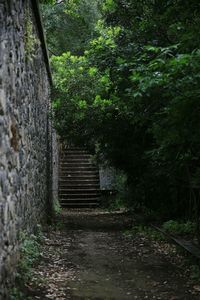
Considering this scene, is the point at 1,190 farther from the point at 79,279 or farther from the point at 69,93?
the point at 69,93

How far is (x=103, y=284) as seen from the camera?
18.5 ft

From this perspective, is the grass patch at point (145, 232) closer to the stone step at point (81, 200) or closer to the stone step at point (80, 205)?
the stone step at point (80, 205)

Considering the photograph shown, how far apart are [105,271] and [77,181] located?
504 inches

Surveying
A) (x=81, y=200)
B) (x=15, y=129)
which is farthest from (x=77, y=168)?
(x=15, y=129)

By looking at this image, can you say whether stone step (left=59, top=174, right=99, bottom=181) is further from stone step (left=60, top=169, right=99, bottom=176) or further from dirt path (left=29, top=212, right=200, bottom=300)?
dirt path (left=29, top=212, right=200, bottom=300)

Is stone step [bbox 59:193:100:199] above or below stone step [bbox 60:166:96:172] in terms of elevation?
below

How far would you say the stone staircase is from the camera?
17781mm

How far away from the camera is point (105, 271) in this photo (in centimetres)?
639

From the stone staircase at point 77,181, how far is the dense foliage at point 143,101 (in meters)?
4.04

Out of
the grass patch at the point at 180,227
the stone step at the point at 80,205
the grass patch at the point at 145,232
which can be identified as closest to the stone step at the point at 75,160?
the stone step at the point at 80,205

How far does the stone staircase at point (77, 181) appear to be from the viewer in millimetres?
17781

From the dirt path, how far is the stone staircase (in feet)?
25.6

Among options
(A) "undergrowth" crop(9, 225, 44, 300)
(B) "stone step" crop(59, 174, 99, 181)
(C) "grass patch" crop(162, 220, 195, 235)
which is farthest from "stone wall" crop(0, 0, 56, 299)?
(B) "stone step" crop(59, 174, 99, 181)

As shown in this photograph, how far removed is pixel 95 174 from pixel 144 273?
45.0ft
